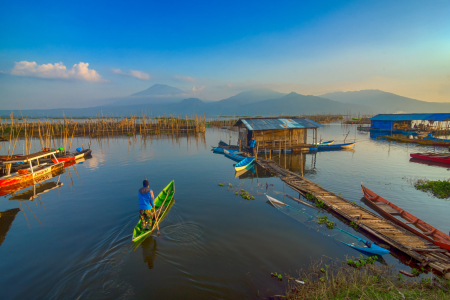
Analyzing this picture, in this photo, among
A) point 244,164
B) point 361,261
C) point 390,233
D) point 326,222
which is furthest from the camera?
point 244,164

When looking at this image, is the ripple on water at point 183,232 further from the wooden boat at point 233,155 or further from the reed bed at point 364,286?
the wooden boat at point 233,155

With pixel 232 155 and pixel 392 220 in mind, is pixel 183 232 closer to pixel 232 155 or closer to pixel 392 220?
pixel 392 220

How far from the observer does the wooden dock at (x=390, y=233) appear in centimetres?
602

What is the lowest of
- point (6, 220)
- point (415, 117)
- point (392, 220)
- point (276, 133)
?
point (6, 220)

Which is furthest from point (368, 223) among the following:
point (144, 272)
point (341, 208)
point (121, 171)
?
point (121, 171)

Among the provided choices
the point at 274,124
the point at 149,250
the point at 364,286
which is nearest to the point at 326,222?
the point at 364,286

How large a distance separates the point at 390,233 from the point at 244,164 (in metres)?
11.6

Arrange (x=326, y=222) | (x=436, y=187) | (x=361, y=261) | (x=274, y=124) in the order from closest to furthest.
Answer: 1. (x=361, y=261)
2. (x=326, y=222)
3. (x=436, y=187)
4. (x=274, y=124)

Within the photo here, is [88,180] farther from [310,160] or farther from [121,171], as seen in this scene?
[310,160]

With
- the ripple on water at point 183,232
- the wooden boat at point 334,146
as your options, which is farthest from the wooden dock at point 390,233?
the wooden boat at point 334,146

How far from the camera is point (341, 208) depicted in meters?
9.57

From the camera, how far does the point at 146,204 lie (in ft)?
24.8

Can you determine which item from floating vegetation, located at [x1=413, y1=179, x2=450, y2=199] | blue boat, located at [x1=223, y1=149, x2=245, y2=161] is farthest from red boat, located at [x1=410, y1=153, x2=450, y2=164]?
blue boat, located at [x1=223, y1=149, x2=245, y2=161]

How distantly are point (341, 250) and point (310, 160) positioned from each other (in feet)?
49.2
